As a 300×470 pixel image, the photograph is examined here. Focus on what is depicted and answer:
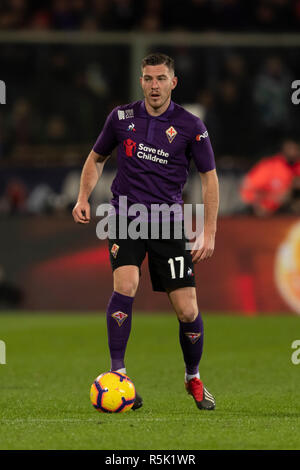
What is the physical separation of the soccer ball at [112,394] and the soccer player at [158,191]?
0.23 m

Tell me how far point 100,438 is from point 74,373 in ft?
12.2

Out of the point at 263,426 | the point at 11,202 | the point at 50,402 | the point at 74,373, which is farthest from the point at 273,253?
the point at 263,426

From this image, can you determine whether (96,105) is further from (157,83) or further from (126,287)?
(126,287)

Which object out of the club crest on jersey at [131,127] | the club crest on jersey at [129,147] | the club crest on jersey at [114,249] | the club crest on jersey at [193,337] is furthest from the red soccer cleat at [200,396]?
the club crest on jersey at [131,127]

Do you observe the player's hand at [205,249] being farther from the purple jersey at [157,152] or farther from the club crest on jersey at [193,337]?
the club crest on jersey at [193,337]

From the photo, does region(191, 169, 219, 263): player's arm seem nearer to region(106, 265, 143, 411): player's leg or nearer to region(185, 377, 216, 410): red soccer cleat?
region(106, 265, 143, 411): player's leg

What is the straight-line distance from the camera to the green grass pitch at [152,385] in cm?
592

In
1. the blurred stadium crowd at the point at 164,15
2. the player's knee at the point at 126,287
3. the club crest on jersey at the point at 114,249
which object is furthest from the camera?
the blurred stadium crowd at the point at 164,15

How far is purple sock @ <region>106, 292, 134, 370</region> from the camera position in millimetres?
7113

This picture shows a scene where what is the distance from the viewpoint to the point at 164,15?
1777 centimetres

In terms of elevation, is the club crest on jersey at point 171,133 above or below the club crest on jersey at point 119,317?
above

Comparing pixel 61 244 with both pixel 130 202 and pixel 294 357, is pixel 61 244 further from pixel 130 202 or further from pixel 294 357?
pixel 130 202

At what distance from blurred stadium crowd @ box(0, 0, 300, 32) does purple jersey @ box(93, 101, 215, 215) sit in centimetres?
1032

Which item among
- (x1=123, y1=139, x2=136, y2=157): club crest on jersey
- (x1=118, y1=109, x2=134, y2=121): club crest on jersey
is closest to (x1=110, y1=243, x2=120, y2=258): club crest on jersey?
(x1=123, y1=139, x2=136, y2=157): club crest on jersey
